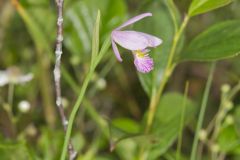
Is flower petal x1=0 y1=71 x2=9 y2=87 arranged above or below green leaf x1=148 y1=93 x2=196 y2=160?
above

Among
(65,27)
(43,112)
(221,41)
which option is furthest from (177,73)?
(221,41)

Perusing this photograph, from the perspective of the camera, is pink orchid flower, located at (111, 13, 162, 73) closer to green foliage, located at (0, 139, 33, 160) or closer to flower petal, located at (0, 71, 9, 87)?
green foliage, located at (0, 139, 33, 160)

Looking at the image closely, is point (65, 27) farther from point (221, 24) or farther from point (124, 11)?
point (221, 24)

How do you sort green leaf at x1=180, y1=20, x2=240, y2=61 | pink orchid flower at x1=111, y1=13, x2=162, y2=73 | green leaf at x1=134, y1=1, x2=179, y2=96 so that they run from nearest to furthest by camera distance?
1. pink orchid flower at x1=111, y1=13, x2=162, y2=73
2. green leaf at x1=180, y1=20, x2=240, y2=61
3. green leaf at x1=134, y1=1, x2=179, y2=96

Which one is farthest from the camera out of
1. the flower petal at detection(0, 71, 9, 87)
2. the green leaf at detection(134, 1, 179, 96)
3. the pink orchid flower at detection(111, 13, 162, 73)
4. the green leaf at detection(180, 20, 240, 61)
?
the flower petal at detection(0, 71, 9, 87)

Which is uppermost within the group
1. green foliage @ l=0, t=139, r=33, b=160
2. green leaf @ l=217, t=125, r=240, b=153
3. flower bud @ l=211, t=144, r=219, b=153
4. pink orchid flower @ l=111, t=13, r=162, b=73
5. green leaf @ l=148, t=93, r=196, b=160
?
pink orchid flower @ l=111, t=13, r=162, b=73

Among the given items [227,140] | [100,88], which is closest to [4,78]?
[100,88]

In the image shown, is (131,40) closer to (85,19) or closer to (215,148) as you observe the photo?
(215,148)

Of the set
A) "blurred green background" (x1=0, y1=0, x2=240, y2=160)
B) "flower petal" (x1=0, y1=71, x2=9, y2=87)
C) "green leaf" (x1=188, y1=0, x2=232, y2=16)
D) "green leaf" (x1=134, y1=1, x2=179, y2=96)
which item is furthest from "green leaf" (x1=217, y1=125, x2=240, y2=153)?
"flower petal" (x1=0, y1=71, x2=9, y2=87)
